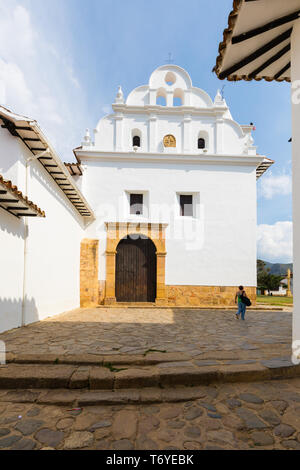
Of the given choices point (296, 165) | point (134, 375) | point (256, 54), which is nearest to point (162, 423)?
point (134, 375)

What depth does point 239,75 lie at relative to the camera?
3.96 meters

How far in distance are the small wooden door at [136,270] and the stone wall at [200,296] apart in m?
0.83

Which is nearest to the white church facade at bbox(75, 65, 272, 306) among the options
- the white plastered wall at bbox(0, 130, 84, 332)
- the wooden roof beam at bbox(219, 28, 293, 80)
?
the white plastered wall at bbox(0, 130, 84, 332)

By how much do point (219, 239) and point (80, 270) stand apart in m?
5.79

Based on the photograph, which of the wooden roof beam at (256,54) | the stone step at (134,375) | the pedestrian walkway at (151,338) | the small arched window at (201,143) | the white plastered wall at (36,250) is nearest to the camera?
A: the stone step at (134,375)

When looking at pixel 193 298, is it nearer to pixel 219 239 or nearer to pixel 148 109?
pixel 219 239

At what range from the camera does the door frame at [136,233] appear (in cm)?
1024

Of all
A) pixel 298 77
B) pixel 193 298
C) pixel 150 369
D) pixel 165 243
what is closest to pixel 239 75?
pixel 298 77

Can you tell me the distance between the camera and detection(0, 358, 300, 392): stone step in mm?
2969

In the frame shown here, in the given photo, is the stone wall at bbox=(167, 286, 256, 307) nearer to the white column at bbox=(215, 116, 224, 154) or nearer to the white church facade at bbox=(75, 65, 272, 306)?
the white church facade at bbox=(75, 65, 272, 306)

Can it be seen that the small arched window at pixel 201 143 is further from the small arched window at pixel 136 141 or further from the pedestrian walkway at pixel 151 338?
the pedestrian walkway at pixel 151 338

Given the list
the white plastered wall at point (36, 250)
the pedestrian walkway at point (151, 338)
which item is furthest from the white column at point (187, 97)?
the pedestrian walkway at point (151, 338)

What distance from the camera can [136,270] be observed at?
10555mm

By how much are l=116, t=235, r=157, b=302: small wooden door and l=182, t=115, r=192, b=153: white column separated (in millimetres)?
4214
